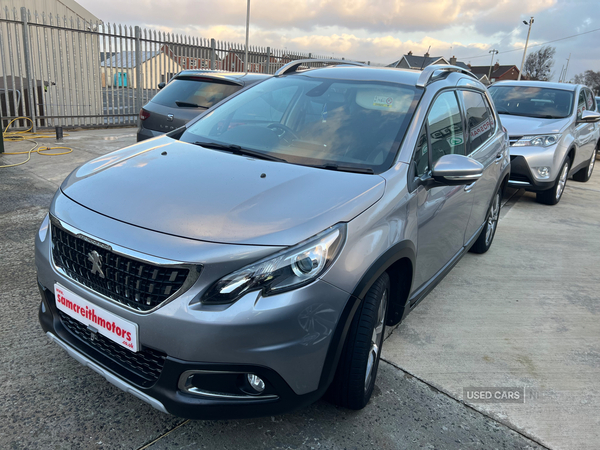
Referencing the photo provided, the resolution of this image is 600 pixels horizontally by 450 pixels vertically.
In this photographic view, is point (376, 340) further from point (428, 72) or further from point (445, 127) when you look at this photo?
point (428, 72)

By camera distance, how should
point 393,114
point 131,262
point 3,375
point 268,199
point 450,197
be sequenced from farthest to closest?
point 450,197, point 393,114, point 3,375, point 268,199, point 131,262

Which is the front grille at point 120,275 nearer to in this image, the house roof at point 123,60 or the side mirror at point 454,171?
the side mirror at point 454,171

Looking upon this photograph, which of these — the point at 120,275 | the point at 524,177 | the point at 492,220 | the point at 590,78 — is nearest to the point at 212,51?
the point at 524,177

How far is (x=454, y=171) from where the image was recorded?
2490 millimetres

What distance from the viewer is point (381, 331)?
2.40 metres

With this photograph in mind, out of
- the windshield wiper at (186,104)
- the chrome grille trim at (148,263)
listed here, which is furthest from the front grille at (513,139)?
the chrome grille trim at (148,263)

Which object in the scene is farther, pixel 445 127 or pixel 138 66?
pixel 138 66

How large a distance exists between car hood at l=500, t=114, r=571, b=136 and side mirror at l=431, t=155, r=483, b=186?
4.63 meters

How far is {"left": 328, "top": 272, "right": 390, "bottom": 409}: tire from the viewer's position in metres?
2.04

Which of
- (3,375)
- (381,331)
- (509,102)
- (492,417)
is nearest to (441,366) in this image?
(492,417)

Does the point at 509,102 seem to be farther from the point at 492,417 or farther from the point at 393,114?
the point at 492,417

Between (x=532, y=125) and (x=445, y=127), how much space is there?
4.53 metres

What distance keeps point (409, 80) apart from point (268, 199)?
1.52 m

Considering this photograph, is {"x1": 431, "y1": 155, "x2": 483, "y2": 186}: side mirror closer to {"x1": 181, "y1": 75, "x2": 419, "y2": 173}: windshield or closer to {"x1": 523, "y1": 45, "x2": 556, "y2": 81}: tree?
{"x1": 181, "y1": 75, "x2": 419, "y2": 173}: windshield
